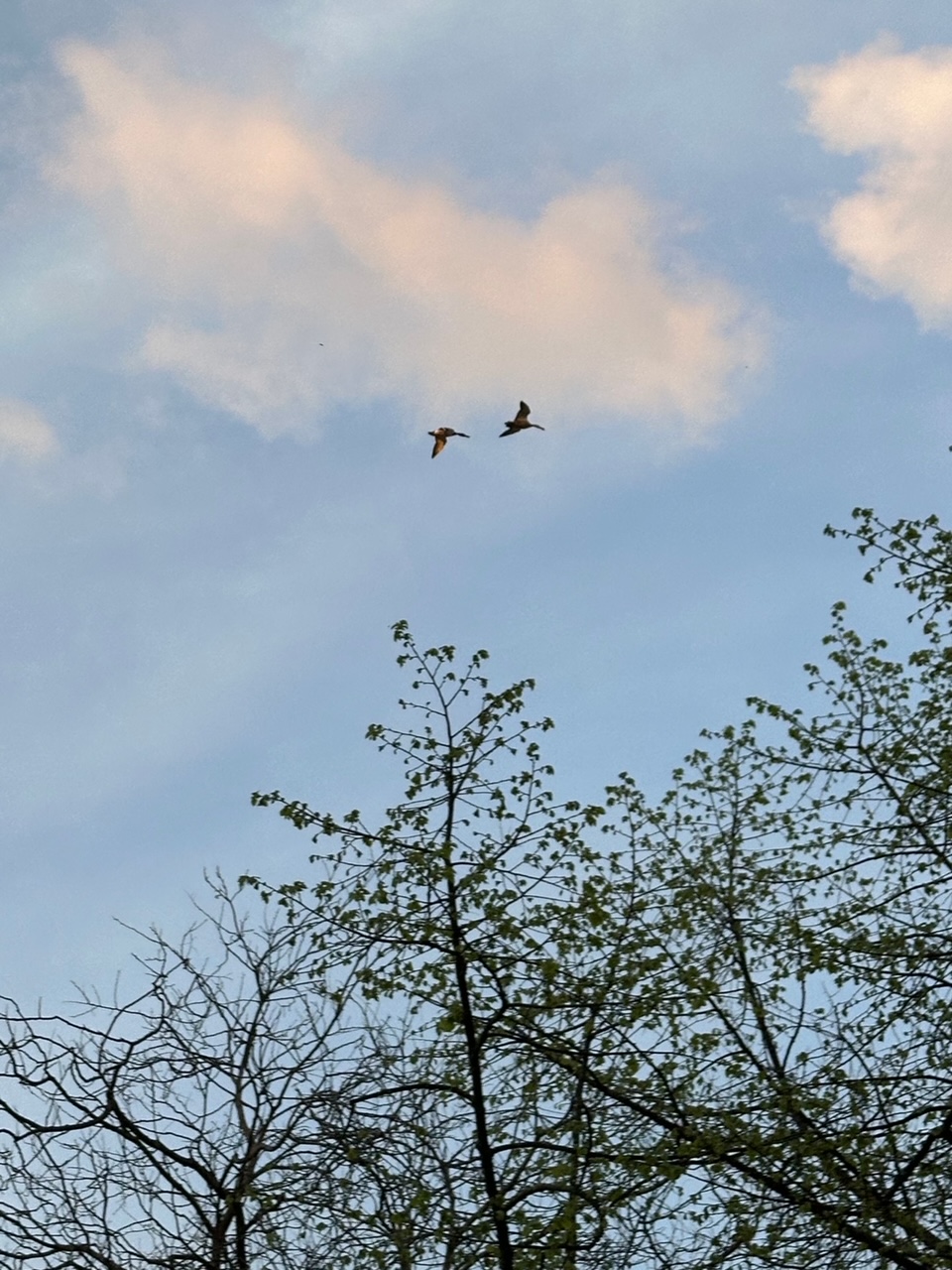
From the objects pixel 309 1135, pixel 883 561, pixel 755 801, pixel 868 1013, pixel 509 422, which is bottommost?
pixel 309 1135

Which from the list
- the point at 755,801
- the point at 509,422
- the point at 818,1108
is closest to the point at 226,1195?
the point at 818,1108

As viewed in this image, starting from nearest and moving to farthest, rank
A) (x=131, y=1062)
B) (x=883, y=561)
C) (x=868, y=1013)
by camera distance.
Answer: (x=131, y=1062) < (x=868, y=1013) < (x=883, y=561)

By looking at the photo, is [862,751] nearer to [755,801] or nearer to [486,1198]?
[755,801]

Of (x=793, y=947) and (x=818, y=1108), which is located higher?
(x=793, y=947)

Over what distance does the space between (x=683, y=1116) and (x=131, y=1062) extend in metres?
3.78

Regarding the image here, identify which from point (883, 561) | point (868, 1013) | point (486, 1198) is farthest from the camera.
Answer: point (883, 561)

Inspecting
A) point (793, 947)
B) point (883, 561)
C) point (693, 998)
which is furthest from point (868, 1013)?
point (883, 561)

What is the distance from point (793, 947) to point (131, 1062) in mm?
5174

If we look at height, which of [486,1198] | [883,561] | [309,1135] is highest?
[883,561]

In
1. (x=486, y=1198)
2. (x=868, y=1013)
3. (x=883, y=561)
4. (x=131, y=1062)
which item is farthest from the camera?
(x=883, y=561)

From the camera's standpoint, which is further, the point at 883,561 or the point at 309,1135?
the point at 883,561

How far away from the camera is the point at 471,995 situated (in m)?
9.39

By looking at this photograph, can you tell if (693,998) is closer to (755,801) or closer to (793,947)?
(793,947)

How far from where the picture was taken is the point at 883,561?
12859 millimetres
